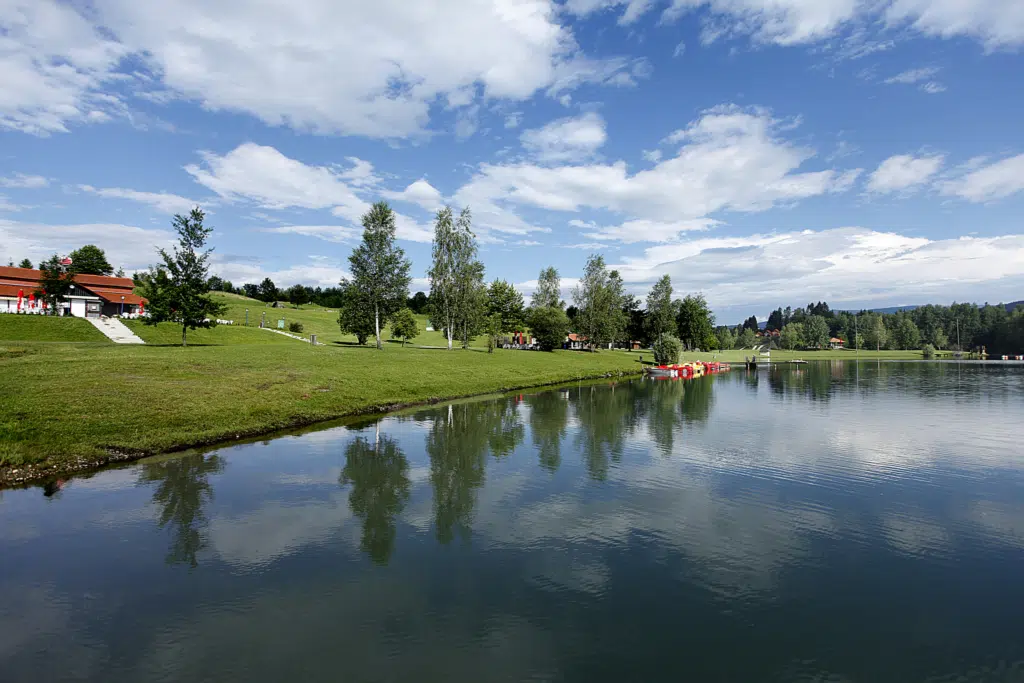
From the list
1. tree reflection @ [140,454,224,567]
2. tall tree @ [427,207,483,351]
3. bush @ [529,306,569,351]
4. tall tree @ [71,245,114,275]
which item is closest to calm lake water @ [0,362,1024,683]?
tree reflection @ [140,454,224,567]

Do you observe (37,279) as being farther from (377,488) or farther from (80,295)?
(377,488)

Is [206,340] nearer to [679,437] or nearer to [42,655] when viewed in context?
[679,437]

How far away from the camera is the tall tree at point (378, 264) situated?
66.1 metres

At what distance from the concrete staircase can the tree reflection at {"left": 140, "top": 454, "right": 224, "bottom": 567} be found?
154ft

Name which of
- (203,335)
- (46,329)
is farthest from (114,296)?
(203,335)

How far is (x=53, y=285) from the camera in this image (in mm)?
83438

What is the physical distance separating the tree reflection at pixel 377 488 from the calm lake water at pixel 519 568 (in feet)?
0.38

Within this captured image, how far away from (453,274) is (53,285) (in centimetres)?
6356

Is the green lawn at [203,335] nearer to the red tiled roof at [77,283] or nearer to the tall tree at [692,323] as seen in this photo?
the red tiled roof at [77,283]

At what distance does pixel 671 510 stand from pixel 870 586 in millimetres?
5329

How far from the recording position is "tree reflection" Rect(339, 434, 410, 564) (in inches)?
512

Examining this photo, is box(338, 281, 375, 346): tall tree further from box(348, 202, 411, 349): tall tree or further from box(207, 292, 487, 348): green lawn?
box(207, 292, 487, 348): green lawn

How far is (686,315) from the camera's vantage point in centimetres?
14475

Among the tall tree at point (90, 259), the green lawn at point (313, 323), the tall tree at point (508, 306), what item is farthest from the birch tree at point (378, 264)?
the tall tree at point (90, 259)
